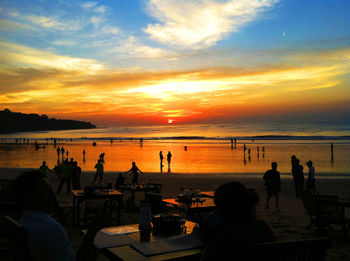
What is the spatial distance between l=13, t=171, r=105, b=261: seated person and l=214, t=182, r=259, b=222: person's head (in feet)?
3.13

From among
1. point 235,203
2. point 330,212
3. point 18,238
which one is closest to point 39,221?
point 18,238

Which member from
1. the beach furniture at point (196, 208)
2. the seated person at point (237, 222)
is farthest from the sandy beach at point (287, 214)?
the seated person at point (237, 222)

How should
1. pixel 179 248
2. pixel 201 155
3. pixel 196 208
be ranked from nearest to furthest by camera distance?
pixel 179 248 → pixel 196 208 → pixel 201 155

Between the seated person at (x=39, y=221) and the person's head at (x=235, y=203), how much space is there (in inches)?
37.6

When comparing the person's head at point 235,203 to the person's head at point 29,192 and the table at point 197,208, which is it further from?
the table at point 197,208

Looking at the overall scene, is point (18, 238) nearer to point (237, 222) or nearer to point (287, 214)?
point (237, 222)

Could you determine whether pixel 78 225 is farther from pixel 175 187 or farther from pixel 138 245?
pixel 175 187

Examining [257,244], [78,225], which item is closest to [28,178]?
[257,244]

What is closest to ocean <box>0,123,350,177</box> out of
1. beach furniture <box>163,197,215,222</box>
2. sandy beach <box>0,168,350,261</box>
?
sandy beach <box>0,168,350,261</box>

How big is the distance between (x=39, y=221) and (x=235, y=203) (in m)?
1.37

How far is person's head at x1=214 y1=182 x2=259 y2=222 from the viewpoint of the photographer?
7.26ft

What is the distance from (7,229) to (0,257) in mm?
3894

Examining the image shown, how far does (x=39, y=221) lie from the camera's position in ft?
7.48

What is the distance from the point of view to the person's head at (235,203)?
2.21 meters
